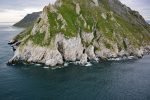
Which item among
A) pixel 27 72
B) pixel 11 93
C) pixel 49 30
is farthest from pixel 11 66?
pixel 11 93

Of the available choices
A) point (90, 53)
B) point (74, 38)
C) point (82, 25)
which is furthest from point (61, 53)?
point (82, 25)

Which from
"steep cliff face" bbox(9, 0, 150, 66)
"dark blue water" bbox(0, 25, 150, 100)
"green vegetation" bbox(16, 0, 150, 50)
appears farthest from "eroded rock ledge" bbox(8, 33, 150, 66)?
"dark blue water" bbox(0, 25, 150, 100)

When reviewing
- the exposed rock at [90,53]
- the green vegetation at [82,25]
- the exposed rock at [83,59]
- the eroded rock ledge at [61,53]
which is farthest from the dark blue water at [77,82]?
the green vegetation at [82,25]

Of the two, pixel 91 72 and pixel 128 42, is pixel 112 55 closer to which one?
pixel 128 42

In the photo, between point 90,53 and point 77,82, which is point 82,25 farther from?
point 77,82

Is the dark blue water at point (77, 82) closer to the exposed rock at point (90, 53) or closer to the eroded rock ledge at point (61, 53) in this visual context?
the eroded rock ledge at point (61, 53)
